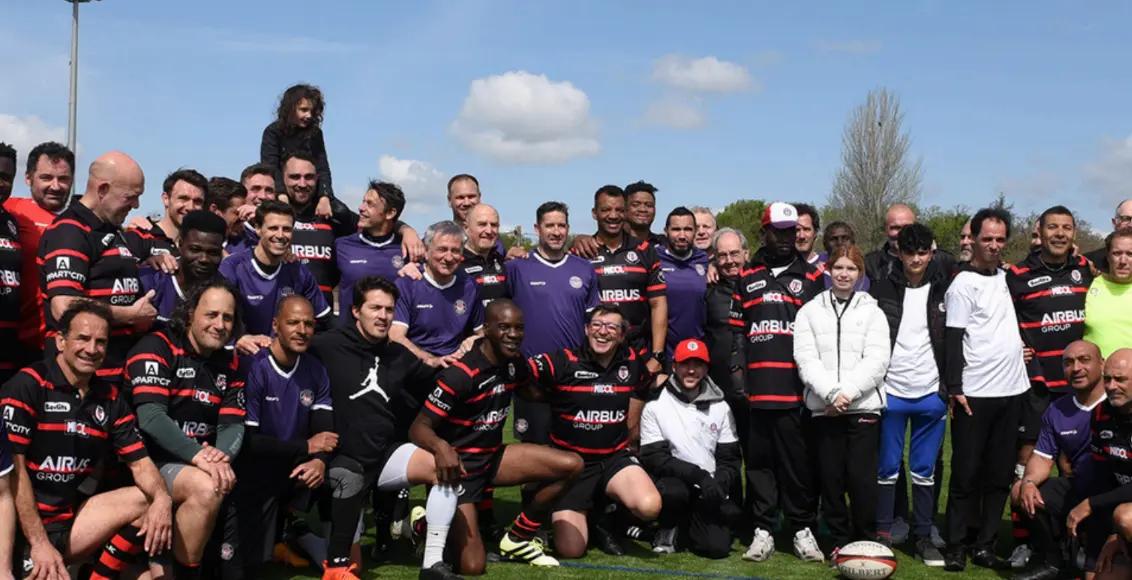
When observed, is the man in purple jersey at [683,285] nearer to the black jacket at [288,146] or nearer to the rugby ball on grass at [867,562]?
the rugby ball on grass at [867,562]

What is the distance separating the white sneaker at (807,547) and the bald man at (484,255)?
8.12ft

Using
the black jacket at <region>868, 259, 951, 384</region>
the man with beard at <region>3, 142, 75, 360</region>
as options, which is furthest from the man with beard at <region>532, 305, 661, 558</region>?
the man with beard at <region>3, 142, 75, 360</region>

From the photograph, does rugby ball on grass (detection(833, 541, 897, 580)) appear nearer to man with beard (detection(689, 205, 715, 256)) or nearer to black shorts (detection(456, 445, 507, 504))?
black shorts (detection(456, 445, 507, 504))

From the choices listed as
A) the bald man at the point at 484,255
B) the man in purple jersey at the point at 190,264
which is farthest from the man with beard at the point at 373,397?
the bald man at the point at 484,255

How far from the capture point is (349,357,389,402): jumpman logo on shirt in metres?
5.96

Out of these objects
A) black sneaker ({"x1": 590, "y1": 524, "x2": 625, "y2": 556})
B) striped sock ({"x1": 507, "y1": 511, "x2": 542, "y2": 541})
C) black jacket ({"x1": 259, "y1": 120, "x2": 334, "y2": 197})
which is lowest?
black sneaker ({"x1": 590, "y1": 524, "x2": 625, "y2": 556})

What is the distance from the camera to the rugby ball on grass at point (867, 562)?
19.2 feet

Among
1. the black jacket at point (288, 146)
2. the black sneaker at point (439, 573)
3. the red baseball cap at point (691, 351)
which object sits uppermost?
the black jacket at point (288, 146)

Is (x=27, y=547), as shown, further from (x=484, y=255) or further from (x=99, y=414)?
(x=484, y=255)

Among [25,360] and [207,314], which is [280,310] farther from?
[25,360]

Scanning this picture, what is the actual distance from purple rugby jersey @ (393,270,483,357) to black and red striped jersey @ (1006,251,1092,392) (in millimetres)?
3609

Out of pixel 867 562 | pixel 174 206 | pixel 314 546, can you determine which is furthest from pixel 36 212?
pixel 867 562

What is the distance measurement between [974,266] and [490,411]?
3199 millimetres

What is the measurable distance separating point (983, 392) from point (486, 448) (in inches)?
121
